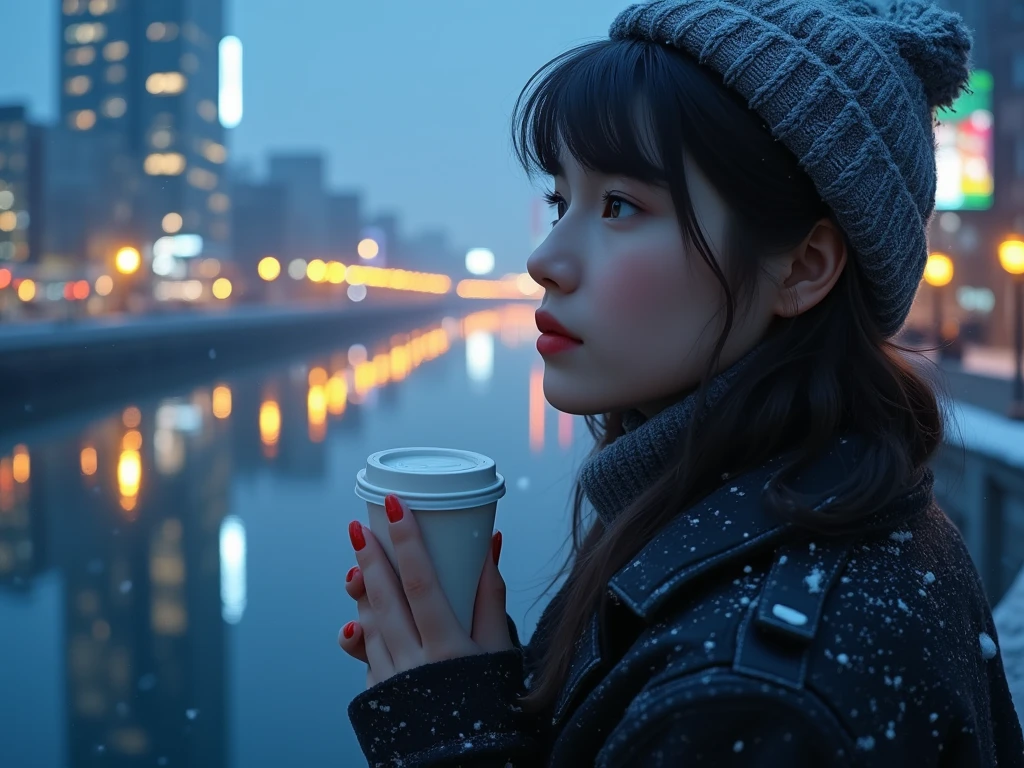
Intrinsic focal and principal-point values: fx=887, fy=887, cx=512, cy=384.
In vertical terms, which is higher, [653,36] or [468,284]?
[653,36]

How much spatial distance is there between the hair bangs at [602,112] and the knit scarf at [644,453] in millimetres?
240

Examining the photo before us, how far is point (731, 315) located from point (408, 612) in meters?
0.51

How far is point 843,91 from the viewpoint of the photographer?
3.12ft

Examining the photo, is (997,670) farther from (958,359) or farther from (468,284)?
(468,284)

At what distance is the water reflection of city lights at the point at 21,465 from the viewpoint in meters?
11.7

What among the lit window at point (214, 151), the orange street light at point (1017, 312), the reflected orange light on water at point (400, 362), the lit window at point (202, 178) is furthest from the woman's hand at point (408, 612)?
the lit window at point (214, 151)

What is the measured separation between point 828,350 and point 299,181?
262ft

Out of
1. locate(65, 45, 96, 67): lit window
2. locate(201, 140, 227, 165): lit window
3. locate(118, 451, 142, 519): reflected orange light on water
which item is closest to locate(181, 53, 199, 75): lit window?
locate(201, 140, 227, 165): lit window

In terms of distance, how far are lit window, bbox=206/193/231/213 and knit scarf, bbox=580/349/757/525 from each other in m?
78.6

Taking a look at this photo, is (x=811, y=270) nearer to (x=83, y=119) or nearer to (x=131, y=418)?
(x=131, y=418)

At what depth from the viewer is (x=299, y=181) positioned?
7669 cm

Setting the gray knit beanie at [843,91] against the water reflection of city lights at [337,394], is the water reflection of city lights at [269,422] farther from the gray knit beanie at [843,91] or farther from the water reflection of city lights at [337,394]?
the gray knit beanie at [843,91]

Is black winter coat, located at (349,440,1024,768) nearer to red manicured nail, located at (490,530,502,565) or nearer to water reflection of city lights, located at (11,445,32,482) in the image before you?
red manicured nail, located at (490,530,502,565)

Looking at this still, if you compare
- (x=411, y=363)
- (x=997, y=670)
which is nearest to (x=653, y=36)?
(x=997, y=670)
